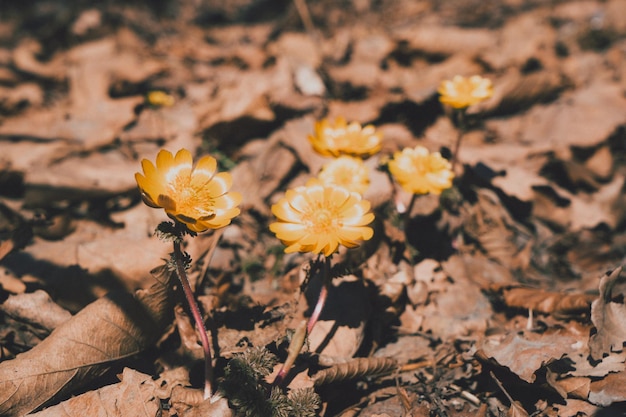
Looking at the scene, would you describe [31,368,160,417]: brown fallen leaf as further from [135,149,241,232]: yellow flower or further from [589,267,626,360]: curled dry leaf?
[589,267,626,360]: curled dry leaf

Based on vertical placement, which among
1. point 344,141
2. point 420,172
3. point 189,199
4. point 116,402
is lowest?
point 116,402

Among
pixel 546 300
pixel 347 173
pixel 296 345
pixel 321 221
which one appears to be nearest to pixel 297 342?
pixel 296 345

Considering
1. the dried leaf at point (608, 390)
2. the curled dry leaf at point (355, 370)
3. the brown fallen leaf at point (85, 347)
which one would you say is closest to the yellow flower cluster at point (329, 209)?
the curled dry leaf at point (355, 370)

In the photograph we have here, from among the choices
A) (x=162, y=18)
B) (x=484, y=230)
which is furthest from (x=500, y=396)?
(x=162, y=18)

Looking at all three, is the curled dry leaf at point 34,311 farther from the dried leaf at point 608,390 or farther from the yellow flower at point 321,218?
the dried leaf at point 608,390

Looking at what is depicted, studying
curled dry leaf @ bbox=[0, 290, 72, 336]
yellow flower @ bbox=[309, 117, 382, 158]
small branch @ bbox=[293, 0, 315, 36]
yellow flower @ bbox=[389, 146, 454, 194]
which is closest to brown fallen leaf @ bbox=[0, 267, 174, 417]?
curled dry leaf @ bbox=[0, 290, 72, 336]

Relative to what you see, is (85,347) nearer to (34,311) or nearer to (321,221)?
(34,311)
